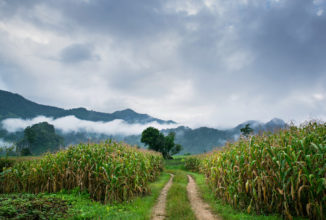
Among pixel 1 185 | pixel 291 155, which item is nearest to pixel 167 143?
pixel 1 185

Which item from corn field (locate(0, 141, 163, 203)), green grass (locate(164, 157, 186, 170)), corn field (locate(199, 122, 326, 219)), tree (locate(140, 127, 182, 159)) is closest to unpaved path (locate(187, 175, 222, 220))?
corn field (locate(199, 122, 326, 219))

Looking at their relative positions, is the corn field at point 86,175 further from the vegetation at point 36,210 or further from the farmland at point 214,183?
the vegetation at point 36,210

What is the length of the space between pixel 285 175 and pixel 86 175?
8504 millimetres

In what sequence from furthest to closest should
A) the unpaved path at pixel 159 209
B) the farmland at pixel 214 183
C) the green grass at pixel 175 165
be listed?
1. the green grass at pixel 175 165
2. the unpaved path at pixel 159 209
3. the farmland at pixel 214 183

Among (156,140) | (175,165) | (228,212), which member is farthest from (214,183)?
(156,140)

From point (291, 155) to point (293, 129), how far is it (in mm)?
2089

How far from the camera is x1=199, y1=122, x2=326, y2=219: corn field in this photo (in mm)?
5418

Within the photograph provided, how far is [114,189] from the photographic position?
871 cm

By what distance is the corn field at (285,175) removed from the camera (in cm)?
542

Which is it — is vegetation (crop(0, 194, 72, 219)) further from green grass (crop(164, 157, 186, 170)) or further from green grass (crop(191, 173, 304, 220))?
green grass (crop(164, 157, 186, 170))

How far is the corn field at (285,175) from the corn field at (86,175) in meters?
4.77

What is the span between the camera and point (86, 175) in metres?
9.31

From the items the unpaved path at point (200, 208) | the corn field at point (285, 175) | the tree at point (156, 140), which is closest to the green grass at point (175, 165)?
the unpaved path at point (200, 208)

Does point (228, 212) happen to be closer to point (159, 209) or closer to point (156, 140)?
Answer: point (159, 209)
